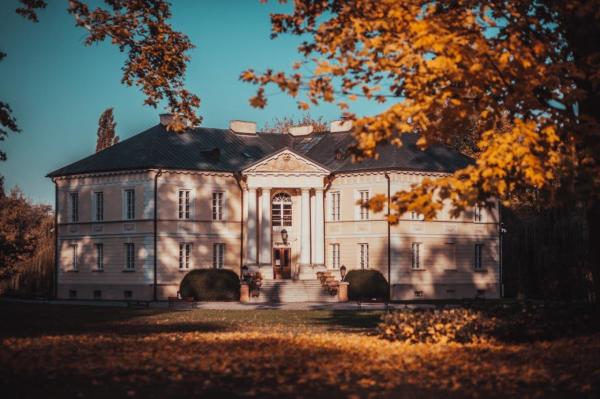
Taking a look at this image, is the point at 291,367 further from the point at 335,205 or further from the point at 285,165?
the point at 335,205

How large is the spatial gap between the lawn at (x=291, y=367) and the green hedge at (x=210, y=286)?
31785 millimetres

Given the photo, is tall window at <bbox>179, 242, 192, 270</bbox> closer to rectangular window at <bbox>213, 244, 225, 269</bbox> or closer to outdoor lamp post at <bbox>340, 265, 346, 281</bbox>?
rectangular window at <bbox>213, 244, 225, 269</bbox>

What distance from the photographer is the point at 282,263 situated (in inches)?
2219

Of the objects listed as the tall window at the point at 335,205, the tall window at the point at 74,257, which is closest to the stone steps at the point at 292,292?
the tall window at the point at 335,205

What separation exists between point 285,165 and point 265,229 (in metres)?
3.88

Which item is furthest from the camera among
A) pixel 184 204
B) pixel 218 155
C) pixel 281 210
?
pixel 218 155

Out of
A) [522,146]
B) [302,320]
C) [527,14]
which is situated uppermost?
[527,14]

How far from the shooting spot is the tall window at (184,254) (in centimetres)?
5403

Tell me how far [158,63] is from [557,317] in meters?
12.5

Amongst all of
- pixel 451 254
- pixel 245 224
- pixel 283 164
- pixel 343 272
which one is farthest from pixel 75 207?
pixel 451 254

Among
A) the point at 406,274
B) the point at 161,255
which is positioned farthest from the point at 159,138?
the point at 406,274

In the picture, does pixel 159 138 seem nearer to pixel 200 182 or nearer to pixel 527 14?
pixel 200 182

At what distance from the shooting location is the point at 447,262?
56.1m

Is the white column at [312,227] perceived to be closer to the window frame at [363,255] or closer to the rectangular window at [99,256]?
the window frame at [363,255]
